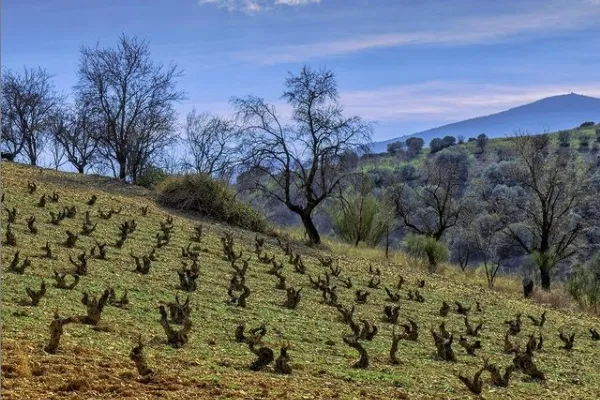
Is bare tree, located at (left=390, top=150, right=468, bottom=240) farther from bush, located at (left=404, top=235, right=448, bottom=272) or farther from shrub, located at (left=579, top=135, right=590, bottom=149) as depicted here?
shrub, located at (left=579, top=135, right=590, bottom=149)

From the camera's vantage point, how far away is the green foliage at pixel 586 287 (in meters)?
23.6

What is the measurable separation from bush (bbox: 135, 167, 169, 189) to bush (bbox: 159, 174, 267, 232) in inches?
129

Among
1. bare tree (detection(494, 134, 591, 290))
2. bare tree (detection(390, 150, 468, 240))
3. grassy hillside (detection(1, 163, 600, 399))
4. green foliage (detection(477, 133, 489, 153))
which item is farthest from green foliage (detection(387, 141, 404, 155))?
grassy hillside (detection(1, 163, 600, 399))

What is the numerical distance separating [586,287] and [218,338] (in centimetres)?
1995

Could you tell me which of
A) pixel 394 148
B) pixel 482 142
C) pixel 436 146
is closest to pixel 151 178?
pixel 482 142

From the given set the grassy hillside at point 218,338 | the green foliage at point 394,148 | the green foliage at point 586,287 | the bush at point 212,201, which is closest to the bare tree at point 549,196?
the green foliage at point 586,287

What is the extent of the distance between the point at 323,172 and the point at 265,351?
20842 millimetres

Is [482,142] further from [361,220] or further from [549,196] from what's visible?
[549,196]

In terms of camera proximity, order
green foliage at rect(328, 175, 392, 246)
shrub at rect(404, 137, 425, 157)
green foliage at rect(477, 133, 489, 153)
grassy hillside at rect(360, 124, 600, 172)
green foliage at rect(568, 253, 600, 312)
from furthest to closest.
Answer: shrub at rect(404, 137, 425, 157), green foliage at rect(477, 133, 489, 153), grassy hillside at rect(360, 124, 600, 172), green foliage at rect(328, 175, 392, 246), green foliage at rect(568, 253, 600, 312)

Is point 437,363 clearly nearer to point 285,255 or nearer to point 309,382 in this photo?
point 309,382

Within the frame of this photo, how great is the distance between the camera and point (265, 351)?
7.15m

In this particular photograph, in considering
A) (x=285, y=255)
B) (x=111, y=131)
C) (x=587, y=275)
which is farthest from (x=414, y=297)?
(x=111, y=131)

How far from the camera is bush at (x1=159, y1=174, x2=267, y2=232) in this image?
2848 cm

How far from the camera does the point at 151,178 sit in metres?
33.3
